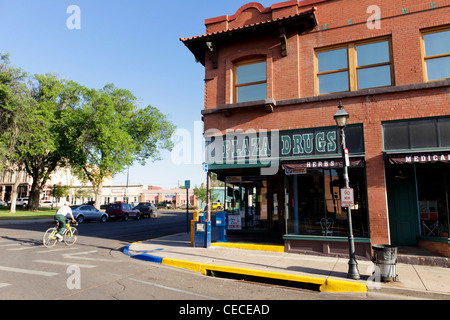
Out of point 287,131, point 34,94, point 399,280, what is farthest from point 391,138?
point 34,94

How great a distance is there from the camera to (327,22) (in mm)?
11086

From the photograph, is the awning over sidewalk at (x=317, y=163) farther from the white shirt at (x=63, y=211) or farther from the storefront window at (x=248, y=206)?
the white shirt at (x=63, y=211)

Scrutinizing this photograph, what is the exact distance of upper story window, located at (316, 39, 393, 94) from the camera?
10219 millimetres

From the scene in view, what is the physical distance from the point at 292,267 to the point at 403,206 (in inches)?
183

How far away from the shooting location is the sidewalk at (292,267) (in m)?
6.49

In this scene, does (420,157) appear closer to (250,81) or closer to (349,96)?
(349,96)

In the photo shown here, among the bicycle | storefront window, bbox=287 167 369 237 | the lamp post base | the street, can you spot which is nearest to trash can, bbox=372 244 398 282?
the lamp post base

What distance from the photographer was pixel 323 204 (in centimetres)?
1038

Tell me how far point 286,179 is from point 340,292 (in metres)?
5.11

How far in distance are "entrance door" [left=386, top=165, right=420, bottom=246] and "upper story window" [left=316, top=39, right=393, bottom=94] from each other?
10.1 feet

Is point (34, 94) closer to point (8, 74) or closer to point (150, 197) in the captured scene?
point (8, 74)

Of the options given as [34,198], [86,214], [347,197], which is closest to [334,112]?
[347,197]

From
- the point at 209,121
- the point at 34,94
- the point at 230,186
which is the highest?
the point at 34,94

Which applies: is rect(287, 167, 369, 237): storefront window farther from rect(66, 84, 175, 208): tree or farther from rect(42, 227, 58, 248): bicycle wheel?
rect(66, 84, 175, 208): tree
